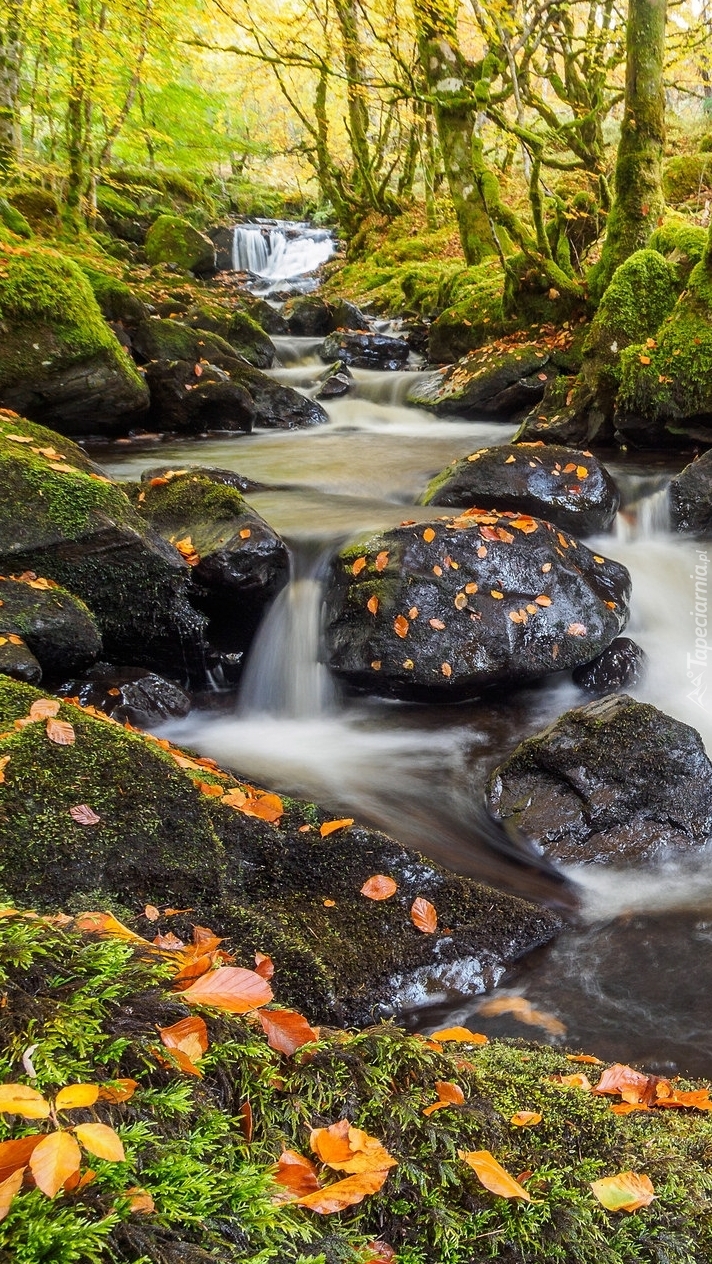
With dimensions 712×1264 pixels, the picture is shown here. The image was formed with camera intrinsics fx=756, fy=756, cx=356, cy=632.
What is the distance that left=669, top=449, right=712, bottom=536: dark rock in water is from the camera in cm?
753

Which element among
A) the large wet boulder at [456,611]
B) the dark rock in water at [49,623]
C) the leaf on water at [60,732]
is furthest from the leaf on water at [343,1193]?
the large wet boulder at [456,611]

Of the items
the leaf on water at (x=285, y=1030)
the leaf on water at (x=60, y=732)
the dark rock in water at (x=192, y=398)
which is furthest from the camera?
the dark rock in water at (x=192, y=398)

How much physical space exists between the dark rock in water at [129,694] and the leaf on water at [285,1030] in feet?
12.4

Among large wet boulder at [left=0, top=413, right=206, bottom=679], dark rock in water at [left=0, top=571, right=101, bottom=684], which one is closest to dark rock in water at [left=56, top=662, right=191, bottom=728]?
dark rock in water at [left=0, top=571, right=101, bottom=684]

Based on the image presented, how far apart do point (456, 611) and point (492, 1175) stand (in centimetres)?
463

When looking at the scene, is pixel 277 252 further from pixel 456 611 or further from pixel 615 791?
pixel 615 791

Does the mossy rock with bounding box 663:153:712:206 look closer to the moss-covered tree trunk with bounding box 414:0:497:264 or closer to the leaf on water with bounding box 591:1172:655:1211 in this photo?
the moss-covered tree trunk with bounding box 414:0:497:264

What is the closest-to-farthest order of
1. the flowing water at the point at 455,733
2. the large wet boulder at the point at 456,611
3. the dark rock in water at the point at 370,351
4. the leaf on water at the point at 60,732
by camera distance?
the leaf on water at the point at 60,732
the flowing water at the point at 455,733
the large wet boulder at the point at 456,611
the dark rock in water at the point at 370,351

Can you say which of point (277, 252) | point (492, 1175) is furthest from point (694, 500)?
point (277, 252)

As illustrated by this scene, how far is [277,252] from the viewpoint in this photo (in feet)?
85.5

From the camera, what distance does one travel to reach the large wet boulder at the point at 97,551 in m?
4.91

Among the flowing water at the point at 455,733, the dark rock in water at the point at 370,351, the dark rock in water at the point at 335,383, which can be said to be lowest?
the flowing water at the point at 455,733

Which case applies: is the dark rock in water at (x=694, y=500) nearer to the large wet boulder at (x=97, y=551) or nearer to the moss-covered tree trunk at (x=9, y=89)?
the large wet boulder at (x=97, y=551)

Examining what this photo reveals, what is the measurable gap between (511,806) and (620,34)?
52.1 feet
